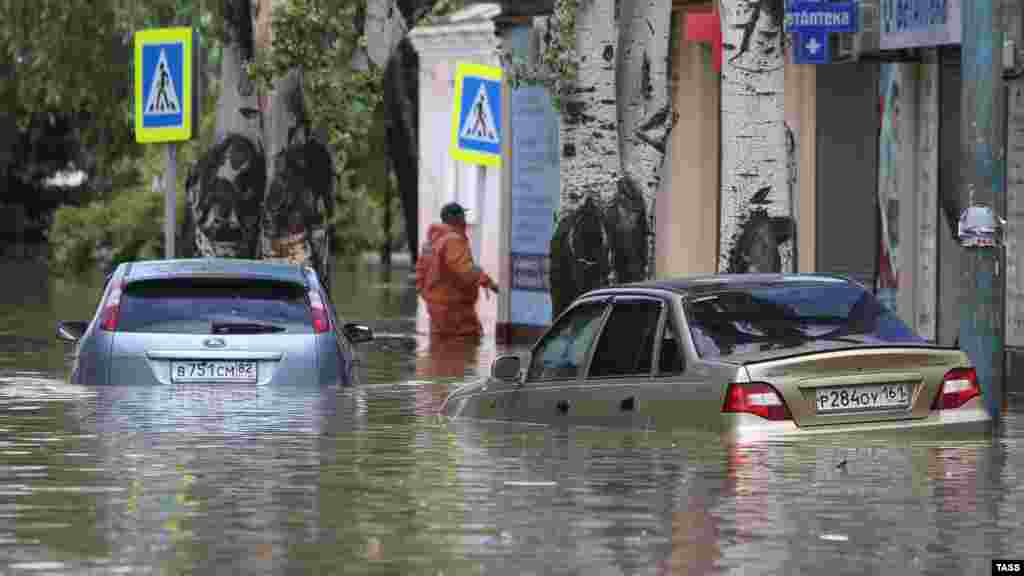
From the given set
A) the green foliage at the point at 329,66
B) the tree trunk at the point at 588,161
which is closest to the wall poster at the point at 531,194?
the green foliage at the point at 329,66

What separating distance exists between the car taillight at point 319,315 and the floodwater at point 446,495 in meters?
0.45

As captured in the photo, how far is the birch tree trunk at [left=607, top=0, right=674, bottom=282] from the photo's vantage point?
2302 cm

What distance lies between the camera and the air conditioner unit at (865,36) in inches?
1022

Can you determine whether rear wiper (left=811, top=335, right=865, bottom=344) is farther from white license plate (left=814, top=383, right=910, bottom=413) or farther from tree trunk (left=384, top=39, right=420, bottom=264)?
tree trunk (left=384, top=39, right=420, bottom=264)

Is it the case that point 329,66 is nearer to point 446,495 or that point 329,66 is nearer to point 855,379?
point 855,379

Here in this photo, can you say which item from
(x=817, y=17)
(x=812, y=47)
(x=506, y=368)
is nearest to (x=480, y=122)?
(x=812, y=47)

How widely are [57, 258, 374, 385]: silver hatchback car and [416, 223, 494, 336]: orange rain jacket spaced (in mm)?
14177

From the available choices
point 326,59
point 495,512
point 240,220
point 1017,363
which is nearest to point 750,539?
point 495,512

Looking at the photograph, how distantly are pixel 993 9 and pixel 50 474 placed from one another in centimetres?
Answer: 662

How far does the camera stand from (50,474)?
48.3 ft

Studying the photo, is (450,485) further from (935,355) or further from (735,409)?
(935,355)

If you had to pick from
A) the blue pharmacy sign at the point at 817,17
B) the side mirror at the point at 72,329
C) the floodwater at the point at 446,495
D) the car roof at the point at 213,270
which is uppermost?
the blue pharmacy sign at the point at 817,17

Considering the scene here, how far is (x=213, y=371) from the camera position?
64.7 feet

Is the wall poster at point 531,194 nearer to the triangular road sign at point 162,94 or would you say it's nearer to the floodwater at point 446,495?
the triangular road sign at point 162,94
